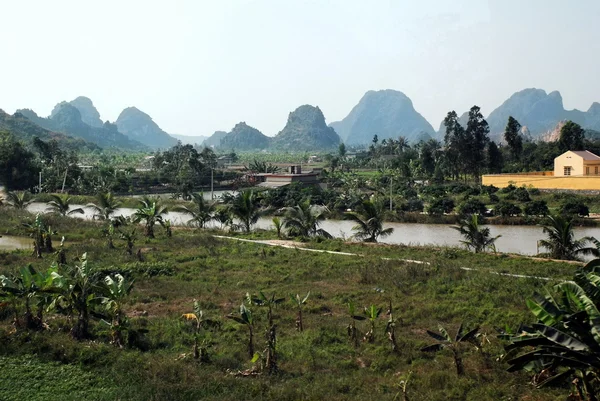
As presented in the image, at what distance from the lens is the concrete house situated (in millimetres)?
38000

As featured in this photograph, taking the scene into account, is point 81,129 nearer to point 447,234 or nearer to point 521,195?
point 521,195

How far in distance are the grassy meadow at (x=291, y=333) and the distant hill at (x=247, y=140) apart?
176m

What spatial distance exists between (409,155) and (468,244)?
43.6 metres

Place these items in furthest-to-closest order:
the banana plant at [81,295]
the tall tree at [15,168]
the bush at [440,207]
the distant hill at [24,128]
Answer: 1. the distant hill at [24,128]
2. the tall tree at [15,168]
3. the bush at [440,207]
4. the banana plant at [81,295]

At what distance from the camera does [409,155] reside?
197 feet

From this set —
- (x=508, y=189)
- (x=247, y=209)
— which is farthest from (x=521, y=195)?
(x=247, y=209)

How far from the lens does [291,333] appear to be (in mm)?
9414

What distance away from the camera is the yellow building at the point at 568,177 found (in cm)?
3546

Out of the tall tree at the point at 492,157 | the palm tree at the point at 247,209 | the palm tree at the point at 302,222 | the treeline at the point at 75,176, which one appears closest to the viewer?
the palm tree at the point at 302,222

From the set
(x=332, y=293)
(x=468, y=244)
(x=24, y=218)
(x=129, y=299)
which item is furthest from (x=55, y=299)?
(x=24, y=218)

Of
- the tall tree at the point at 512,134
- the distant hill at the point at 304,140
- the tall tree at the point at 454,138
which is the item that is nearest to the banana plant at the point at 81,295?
the tall tree at the point at 454,138

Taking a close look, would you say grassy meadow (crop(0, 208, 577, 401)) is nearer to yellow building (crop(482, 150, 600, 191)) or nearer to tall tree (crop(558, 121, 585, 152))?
yellow building (crop(482, 150, 600, 191))

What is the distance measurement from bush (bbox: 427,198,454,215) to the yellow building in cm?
1070

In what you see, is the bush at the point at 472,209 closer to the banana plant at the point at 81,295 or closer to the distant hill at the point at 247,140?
the banana plant at the point at 81,295
